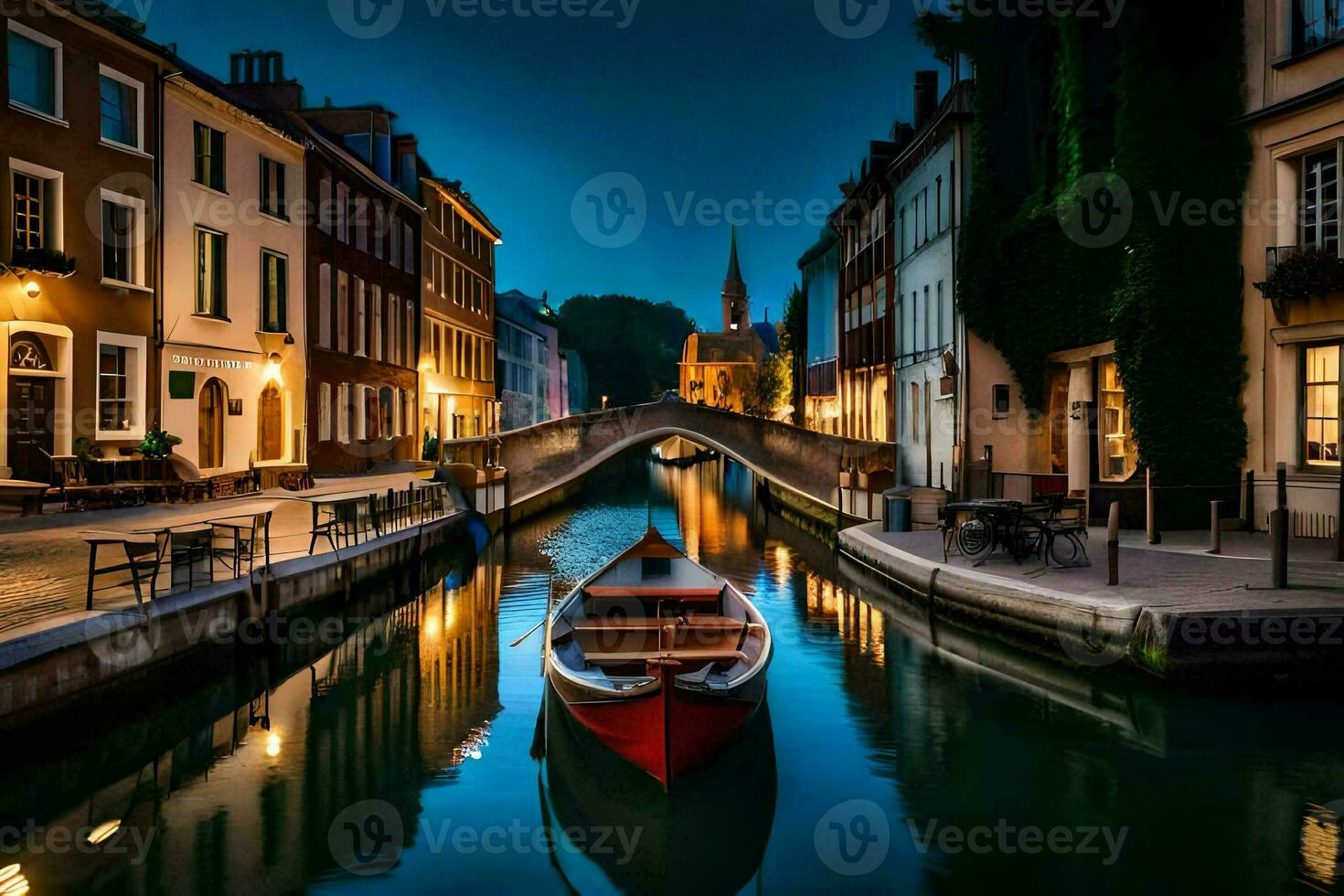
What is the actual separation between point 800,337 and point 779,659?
117 feet

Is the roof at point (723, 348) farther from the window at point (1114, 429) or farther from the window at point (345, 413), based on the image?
the window at point (1114, 429)

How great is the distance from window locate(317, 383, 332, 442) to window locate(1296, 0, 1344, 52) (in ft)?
77.3

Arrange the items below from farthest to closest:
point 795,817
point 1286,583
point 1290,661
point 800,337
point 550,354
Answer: point 550,354
point 800,337
point 1286,583
point 1290,661
point 795,817

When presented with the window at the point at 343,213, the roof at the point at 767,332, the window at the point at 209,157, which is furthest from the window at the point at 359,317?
the roof at the point at 767,332

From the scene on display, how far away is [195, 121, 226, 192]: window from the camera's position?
2116 cm

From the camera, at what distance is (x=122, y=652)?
29.6 ft

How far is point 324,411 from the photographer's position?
27234 mm

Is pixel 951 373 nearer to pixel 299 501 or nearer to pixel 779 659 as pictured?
pixel 779 659

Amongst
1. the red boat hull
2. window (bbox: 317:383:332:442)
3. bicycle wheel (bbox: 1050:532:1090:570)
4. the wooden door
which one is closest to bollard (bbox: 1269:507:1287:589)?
bicycle wheel (bbox: 1050:532:1090:570)

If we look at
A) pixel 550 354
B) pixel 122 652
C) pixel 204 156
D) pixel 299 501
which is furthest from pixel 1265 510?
pixel 550 354

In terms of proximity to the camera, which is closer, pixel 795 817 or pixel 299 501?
pixel 795 817

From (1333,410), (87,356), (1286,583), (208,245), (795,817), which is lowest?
(795,817)

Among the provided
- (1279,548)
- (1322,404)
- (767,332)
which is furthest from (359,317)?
(767,332)

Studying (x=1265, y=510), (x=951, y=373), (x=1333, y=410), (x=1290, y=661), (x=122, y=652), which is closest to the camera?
(x=122, y=652)
